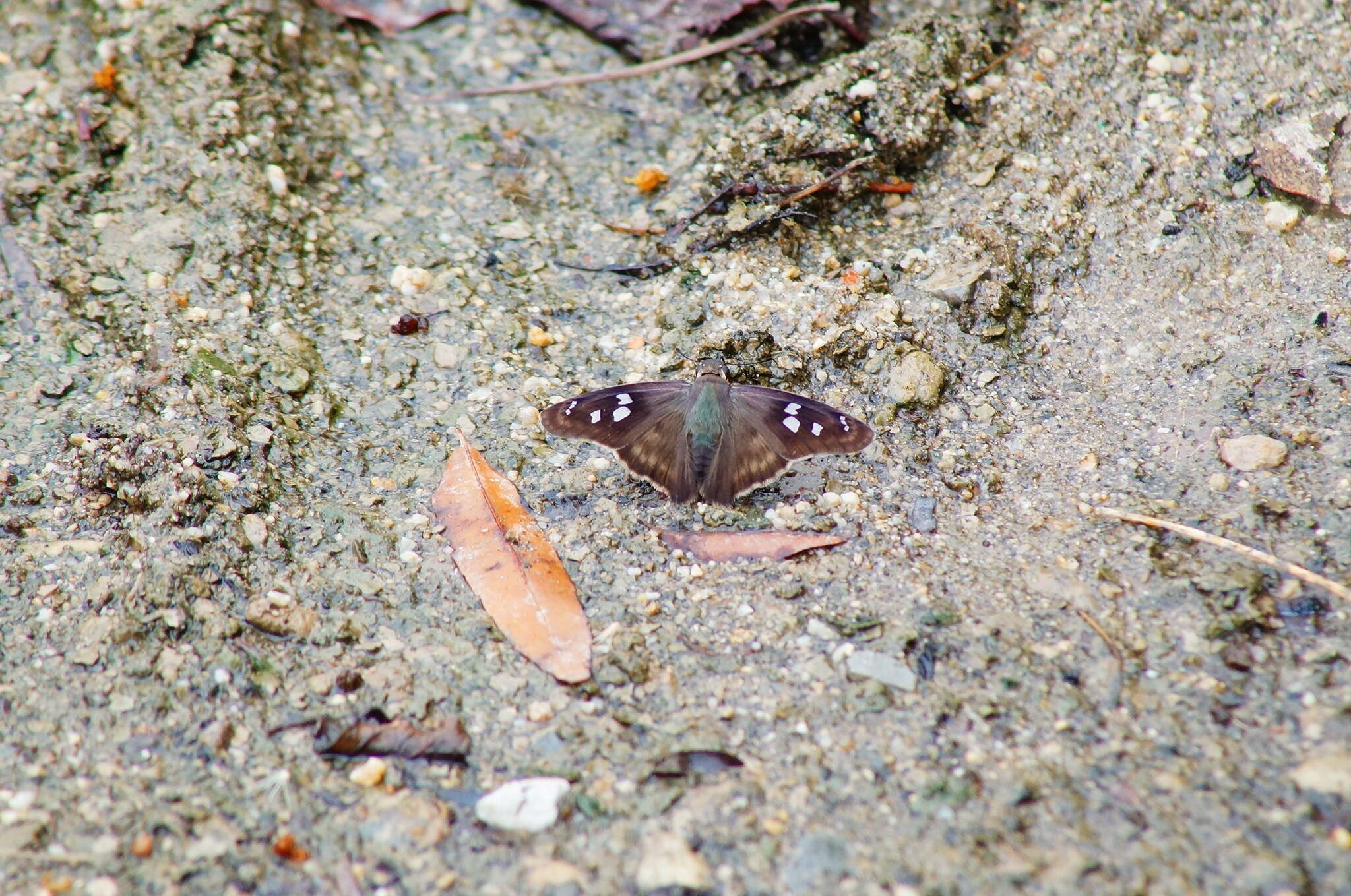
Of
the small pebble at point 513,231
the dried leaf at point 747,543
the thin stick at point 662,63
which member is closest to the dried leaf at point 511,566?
the dried leaf at point 747,543

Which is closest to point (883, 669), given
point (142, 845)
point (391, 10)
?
point (142, 845)

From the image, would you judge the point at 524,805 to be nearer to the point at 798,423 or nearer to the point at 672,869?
the point at 672,869

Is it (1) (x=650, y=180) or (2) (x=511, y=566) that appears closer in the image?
(2) (x=511, y=566)

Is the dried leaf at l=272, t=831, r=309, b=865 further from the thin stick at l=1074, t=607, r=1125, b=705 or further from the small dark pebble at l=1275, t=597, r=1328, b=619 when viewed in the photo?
the small dark pebble at l=1275, t=597, r=1328, b=619

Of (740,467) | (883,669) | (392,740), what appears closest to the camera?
(392,740)

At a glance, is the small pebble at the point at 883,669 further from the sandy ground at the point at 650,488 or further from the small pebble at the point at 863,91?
the small pebble at the point at 863,91

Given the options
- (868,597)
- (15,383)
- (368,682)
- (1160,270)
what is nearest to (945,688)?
(868,597)

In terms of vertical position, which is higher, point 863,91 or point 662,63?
point 863,91
